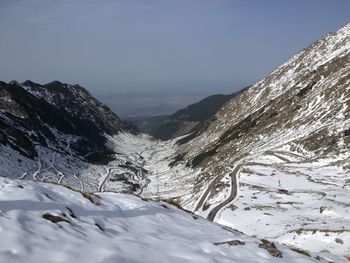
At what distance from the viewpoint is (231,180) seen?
8894cm

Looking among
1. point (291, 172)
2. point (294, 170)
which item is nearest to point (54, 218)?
point (291, 172)

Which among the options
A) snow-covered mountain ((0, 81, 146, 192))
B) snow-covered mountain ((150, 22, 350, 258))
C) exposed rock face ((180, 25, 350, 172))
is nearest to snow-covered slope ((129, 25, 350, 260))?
snow-covered mountain ((150, 22, 350, 258))

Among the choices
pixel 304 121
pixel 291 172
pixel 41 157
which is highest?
pixel 304 121

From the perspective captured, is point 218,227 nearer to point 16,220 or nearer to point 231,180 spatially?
point 16,220

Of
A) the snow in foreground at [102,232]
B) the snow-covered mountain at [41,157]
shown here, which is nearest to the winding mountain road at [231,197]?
the snow in foreground at [102,232]

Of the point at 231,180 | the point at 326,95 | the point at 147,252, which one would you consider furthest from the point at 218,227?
the point at 326,95

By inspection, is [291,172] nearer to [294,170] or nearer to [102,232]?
[294,170]

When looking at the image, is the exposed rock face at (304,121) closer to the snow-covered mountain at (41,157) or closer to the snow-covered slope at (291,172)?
the snow-covered slope at (291,172)

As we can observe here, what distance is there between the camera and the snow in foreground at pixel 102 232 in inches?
586

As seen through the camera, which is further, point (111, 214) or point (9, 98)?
point (9, 98)

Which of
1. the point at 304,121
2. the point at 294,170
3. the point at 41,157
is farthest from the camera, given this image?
the point at 41,157

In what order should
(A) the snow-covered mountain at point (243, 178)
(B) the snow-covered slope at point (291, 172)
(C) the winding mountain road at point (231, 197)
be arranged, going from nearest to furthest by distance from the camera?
(A) the snow-covered mountain at point (243, 178), (B) the snow-covered slope at point (291, 172), (C) the winding mountain road at point (231, 197)

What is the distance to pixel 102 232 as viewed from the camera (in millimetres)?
18141

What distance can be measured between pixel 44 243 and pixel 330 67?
17401 centimetres
